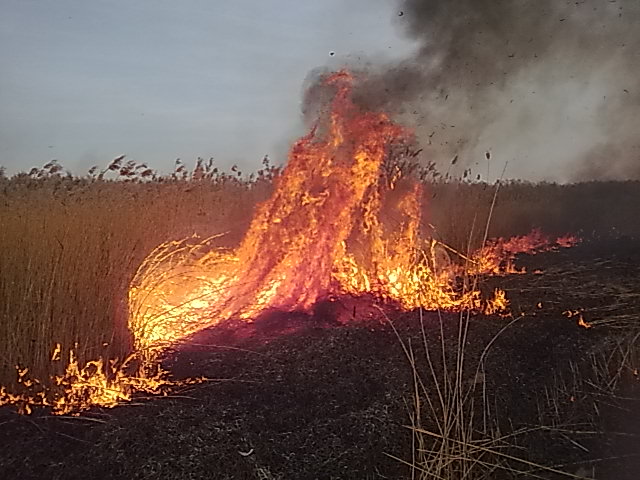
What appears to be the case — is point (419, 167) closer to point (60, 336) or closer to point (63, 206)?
point (63, 206)

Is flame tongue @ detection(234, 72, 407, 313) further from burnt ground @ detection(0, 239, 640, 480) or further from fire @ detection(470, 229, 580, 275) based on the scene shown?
fire @ detection(470, 229, 580, 275)

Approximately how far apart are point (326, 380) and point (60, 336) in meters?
1.91

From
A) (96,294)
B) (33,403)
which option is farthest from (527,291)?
(33,403)

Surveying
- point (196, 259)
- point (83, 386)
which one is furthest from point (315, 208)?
point (83, 386)

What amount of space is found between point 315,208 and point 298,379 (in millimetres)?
2491

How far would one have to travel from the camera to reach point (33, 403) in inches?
172

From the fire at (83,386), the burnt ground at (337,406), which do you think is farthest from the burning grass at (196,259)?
the burnt ground at (337,406)

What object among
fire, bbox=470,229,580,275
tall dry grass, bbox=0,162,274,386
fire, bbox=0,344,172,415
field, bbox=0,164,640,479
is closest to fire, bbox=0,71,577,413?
field, bbox=0,164,640,479

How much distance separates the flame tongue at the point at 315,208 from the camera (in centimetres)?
692

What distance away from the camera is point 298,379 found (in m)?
4.96

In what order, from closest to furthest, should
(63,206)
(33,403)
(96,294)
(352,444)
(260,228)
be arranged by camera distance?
(352,444) → (33,403) → (96,294) → (63,206) → (260,228)

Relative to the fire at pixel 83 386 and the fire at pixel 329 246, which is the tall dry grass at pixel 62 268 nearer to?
the fire at pixel 83 386

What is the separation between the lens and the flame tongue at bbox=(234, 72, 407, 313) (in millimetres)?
6922

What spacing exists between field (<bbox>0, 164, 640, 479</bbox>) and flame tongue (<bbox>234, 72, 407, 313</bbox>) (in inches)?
21.1
